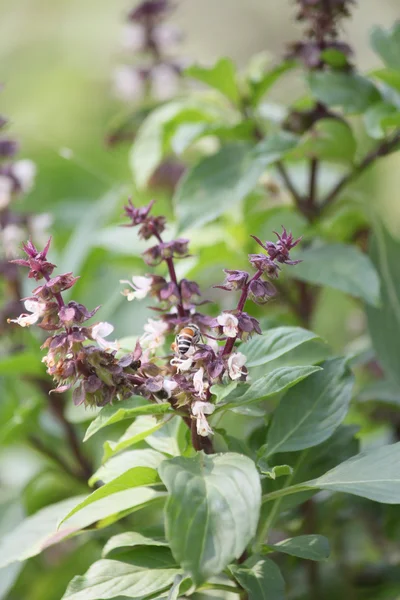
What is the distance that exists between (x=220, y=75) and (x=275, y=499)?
0.52 meters

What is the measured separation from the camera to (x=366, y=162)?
89 centimetres

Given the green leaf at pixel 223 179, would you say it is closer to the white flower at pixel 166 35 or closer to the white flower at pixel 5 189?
the white flower at pixel 5 189

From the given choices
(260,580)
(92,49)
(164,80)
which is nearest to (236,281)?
(260,580)

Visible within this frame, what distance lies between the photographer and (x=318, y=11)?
812mm

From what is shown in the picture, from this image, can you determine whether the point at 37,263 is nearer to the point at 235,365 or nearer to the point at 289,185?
the point at 235,365

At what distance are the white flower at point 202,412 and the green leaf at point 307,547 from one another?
0.38ft

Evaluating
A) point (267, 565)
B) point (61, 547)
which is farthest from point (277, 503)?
point (61, 547)

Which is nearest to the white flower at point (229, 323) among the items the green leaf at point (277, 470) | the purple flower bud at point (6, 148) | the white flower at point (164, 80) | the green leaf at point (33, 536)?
the green leaf at point (277, 470)

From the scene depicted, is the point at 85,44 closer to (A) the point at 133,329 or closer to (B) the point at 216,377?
(A) the point at 133,329

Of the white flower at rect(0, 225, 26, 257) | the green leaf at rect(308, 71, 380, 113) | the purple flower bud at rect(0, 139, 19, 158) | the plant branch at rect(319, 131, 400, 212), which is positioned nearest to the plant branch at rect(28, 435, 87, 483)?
the white flower at rect(0, 225, 26, 257)

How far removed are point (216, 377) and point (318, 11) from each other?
0.48m

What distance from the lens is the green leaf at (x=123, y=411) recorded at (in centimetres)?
53

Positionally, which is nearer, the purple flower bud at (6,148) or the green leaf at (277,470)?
the green leaf at (277,470)

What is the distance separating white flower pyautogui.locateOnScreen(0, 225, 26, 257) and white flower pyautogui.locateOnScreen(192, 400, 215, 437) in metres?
0.51
